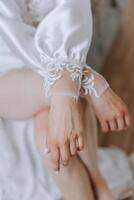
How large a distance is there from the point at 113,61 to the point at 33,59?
3.78 feet

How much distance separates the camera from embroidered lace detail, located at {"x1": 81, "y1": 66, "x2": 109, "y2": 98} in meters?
0.96

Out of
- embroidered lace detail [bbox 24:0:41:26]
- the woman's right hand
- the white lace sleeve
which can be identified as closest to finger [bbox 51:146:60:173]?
the woman's right hand

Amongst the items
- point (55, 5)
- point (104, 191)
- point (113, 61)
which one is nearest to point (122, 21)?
point (113, 61)

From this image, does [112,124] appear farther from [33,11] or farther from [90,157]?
[33,11]

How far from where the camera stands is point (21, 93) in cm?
96

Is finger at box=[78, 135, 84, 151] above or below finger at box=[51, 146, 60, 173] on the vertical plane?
above

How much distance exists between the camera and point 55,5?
3.47 ft

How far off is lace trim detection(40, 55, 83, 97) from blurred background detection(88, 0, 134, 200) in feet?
2.10

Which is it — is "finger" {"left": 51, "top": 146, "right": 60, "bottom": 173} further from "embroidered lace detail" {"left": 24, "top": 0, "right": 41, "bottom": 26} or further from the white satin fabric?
"embroidered lace detail" {"left": 24, "top": 0, "right": 41, "bottom": 26}

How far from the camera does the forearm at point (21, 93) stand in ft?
3.10

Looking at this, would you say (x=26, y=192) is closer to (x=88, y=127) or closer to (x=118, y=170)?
(x=88, y=127)

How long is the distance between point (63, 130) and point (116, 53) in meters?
1.32

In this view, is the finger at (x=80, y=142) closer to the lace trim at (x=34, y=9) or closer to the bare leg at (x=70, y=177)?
the bare leg at (x=70, y=177)

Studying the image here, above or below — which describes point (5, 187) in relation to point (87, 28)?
below
